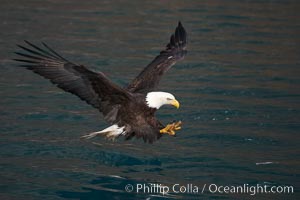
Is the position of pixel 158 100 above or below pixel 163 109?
below

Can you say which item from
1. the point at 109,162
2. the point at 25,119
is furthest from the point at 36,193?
the point at 25,119

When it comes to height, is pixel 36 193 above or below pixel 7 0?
below

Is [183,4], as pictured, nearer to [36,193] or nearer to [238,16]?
[238,16]

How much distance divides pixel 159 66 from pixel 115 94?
1.17m

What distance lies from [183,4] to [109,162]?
6.70 m

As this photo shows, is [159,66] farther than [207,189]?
Yes

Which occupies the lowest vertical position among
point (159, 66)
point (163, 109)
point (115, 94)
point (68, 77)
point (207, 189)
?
point (207, 189)

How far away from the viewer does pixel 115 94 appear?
6.87 metres

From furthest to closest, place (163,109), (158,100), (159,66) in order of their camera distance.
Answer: (163,109) < (159,66) < (158,100)

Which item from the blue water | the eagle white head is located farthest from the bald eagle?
the blue water

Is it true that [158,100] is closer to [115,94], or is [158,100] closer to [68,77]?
[115,94]

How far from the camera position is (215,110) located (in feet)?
29.1

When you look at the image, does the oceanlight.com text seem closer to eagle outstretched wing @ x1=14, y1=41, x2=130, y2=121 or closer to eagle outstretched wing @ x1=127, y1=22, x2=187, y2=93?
eagle outstretched wing @ x1=14, y1=41, x2=130, y2=121

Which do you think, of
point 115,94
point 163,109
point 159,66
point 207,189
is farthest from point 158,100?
point 163,109
